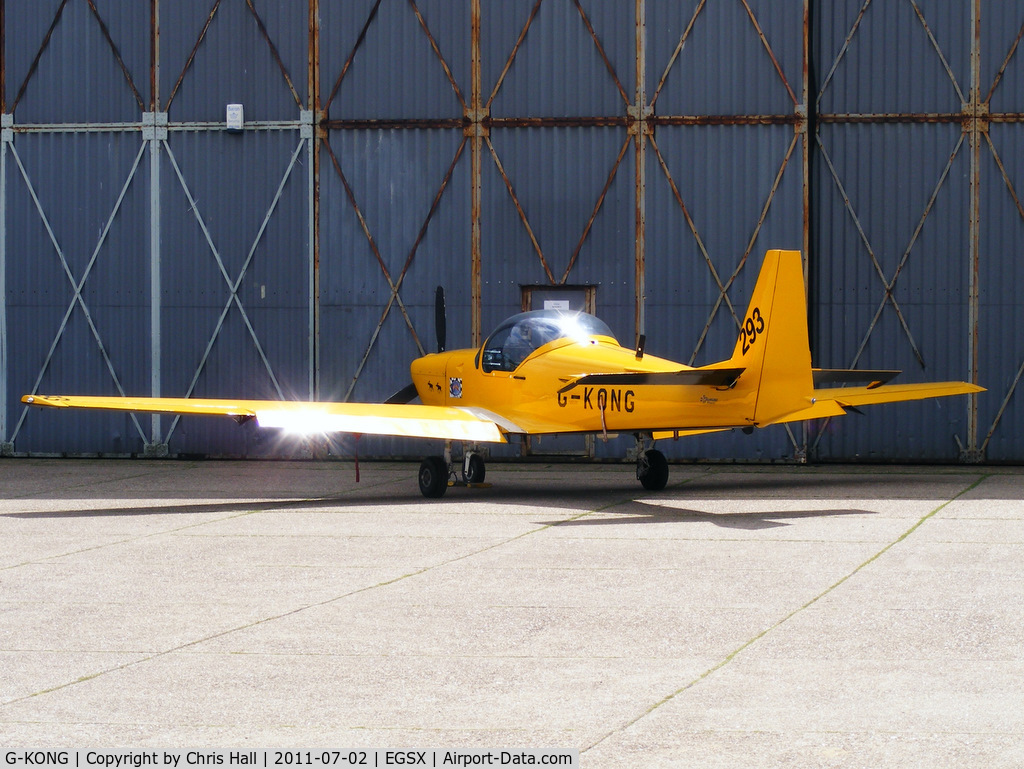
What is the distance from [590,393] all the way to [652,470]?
5.80 ft

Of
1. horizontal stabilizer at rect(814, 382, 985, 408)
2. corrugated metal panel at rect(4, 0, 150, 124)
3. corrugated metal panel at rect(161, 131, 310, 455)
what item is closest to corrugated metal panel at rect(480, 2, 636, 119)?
corrugated metal panel at rect(161, 131, 310, 455)

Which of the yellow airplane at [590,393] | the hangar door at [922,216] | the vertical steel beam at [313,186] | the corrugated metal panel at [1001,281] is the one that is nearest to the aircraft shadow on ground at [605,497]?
the yellow airplane at [590,393]

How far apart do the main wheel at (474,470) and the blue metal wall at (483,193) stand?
18.8ft

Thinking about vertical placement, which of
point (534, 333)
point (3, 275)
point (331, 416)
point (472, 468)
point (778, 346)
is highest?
point (3, 275)

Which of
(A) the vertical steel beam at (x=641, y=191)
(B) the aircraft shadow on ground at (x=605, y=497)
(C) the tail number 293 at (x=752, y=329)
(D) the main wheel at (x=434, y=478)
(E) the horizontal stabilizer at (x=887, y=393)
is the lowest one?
(B) the aircraft shadow on ground at (x=605, y=497)

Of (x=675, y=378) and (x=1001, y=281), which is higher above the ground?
(x=1001, y=281)

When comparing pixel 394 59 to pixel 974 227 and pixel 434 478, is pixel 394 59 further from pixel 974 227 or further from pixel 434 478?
pixel 974 227

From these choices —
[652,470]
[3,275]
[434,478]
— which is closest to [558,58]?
[652,470]

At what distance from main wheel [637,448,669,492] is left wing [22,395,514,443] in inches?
74.4

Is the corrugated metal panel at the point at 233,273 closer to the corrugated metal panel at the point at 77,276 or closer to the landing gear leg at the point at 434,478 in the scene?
the corrugated metal panel at the point at 77,276

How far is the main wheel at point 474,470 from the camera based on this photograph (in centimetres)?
1827

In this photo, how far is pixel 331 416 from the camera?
16719 mm

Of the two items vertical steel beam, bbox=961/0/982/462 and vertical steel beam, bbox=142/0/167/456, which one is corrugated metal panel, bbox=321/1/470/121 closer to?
vertical steel beam, bbox=142/0/167/456

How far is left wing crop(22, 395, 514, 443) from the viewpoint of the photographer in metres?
16.2
